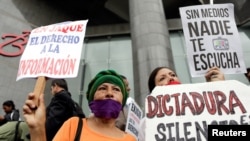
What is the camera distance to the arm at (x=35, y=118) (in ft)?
5.00

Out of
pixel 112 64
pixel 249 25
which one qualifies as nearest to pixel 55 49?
pixel 112 64

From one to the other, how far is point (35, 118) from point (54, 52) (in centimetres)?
90

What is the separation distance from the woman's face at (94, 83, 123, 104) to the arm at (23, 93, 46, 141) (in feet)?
1.29

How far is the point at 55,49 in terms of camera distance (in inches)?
95.1

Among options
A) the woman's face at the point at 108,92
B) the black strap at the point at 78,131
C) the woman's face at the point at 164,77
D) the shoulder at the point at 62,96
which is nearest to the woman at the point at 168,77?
the woman's face at the point at 164,77

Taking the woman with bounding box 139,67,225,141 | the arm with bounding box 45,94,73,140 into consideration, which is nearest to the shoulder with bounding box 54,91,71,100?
the arm with bounding box 45,94,73,140

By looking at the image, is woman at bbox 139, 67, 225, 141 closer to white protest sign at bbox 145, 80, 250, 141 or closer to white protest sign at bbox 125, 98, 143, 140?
white protest sign at bbox 125, 98, 143, 140

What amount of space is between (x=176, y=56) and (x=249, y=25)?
3.23m

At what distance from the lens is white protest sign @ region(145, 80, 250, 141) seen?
5.81ft

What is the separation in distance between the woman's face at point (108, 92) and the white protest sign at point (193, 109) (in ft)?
0.64

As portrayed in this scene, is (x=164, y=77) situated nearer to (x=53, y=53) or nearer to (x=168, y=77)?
(x=168, y=77)

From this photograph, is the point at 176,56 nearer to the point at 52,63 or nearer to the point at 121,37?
the point at 121,37

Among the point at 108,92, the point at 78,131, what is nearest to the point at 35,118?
the point at 78,131

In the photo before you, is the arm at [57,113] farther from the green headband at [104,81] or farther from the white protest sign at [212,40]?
the white protest sign at [212,40]
